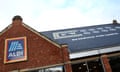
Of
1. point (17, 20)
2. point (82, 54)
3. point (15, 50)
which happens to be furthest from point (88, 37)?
point (15, 50)

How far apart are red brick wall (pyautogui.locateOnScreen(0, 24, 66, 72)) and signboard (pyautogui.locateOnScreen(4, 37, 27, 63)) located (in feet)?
1.34

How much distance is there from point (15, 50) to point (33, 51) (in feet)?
6.73

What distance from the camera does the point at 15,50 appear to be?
19.0 metres

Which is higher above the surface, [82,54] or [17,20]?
[17,20]

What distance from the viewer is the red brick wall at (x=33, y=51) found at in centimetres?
1816

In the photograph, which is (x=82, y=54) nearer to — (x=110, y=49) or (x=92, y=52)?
(x=92, y=52)

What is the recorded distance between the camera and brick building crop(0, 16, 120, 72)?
18.3 meters

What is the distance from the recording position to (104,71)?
19.8 metres

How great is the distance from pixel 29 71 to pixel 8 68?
2264mm

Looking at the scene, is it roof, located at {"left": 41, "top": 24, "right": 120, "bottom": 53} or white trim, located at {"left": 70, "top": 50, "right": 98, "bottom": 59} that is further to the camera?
roof, located at {"left": 41, "top": 24, "right": 120, "bottom": 53}

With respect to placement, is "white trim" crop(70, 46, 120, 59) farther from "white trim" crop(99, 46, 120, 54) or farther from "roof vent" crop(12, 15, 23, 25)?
"roof vent" crop(12, 15, 23, 25)

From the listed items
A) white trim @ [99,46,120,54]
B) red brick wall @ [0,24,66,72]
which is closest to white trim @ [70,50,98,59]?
white trim @ [99,46,120,54]

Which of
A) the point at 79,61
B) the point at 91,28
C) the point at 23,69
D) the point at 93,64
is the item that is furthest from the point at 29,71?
the point at 91,28

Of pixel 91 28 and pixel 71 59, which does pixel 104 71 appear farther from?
pixel 91 28
